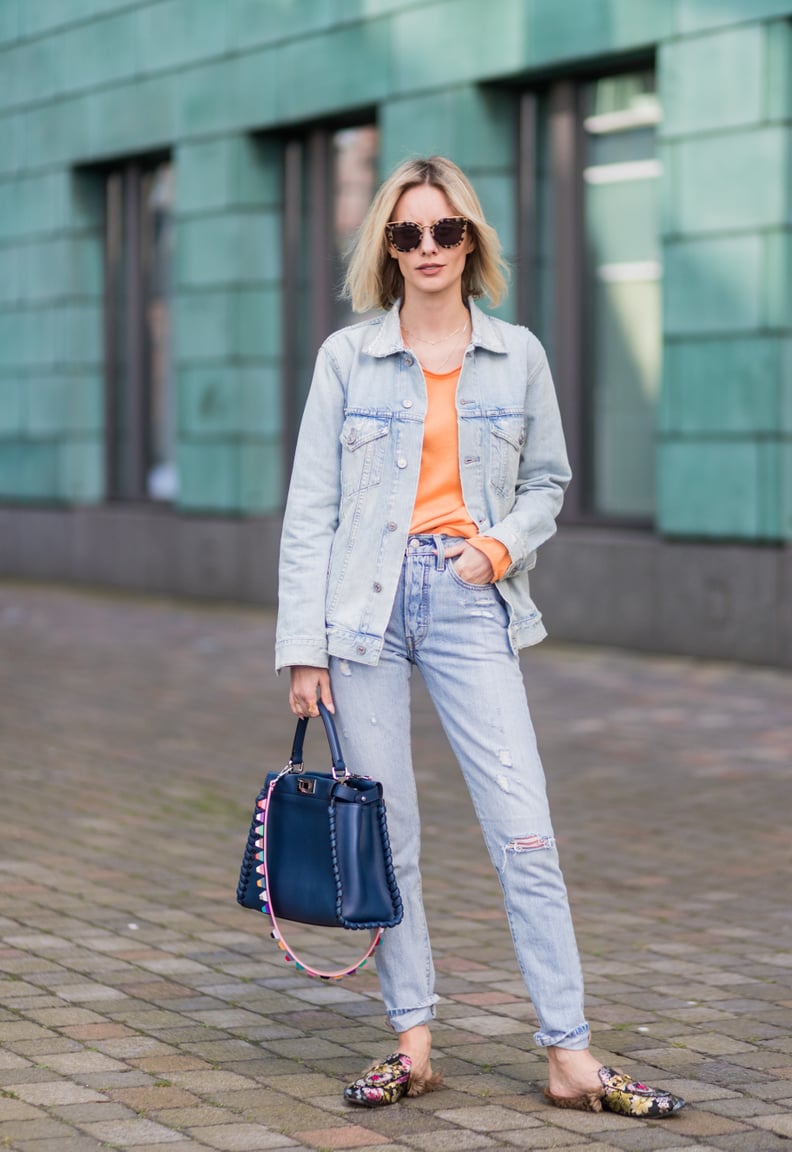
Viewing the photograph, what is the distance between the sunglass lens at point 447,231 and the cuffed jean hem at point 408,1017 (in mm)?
1593

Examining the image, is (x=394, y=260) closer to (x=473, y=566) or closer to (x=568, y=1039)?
(x=473, y=566)

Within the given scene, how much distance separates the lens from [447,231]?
4.28 m

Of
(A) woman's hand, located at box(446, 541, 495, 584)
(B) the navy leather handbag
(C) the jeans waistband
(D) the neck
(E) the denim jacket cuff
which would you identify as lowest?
(B) the navy leather handbag

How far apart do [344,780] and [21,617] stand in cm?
1167

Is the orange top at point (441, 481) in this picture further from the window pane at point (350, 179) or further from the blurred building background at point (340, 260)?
the window pane at point (350, 179)

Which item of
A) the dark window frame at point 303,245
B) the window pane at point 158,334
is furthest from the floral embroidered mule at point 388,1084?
the window pane at point 158,334

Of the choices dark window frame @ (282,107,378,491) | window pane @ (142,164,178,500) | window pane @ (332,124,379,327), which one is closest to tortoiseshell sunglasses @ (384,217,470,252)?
window pane @ (332,124,379,327)

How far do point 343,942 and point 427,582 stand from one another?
1.88m

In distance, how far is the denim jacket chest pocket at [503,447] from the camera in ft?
14.1

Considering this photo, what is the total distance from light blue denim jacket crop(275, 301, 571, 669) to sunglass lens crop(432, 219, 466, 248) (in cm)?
20

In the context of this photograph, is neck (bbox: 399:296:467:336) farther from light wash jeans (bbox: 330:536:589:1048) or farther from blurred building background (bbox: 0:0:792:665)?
blurred building background (bbox: 0:0:792:665)

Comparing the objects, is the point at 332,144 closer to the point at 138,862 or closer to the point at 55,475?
the point at 55,475

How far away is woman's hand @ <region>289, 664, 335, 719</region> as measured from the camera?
432 cm

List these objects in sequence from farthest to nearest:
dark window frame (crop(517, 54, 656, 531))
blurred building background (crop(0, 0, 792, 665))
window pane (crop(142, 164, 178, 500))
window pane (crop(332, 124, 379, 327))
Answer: window pane (crop(142, 164, 178, 500)), window pane (crop(332, 124, 379, 327)), dark window frame (crop(517, 54, 656, 531)), blurred building background (crop(0, 0, 792, 665))
